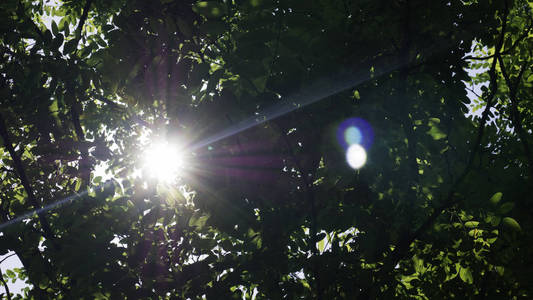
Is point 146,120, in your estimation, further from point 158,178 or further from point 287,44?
point 287,44

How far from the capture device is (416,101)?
3285mm

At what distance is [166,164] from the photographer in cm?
299

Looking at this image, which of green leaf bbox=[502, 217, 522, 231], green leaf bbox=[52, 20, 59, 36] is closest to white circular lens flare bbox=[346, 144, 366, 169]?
green leaf bbox=[502, 217, 522, 231]

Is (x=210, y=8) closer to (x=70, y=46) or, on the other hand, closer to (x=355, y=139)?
(x=355, y=139)

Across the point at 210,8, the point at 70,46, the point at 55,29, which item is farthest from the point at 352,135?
the point at 55,29

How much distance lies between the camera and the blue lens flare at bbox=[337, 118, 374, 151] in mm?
2691

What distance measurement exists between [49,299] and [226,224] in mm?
2230

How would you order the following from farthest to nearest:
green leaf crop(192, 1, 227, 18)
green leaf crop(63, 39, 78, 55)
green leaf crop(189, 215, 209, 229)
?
green leaf crop(63, 39, 78, 55) → green leaf crop(189, 215, 209, 229) → green leaf crop(192, 1, 227, 18)

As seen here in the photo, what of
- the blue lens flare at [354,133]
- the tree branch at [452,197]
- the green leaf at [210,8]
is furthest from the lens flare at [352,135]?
the green leaf at [210,8]

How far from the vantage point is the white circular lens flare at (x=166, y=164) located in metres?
2.79

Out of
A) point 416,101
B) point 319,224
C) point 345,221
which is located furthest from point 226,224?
point 416,101

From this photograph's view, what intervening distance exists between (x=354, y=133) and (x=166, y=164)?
1615 millimetres

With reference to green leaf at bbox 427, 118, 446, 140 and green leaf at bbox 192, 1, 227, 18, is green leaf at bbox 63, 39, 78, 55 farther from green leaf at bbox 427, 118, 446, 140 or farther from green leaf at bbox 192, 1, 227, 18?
green leaf at bbox 427, 118, 446, 140

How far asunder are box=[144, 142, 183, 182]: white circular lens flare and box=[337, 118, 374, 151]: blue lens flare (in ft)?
4.16
